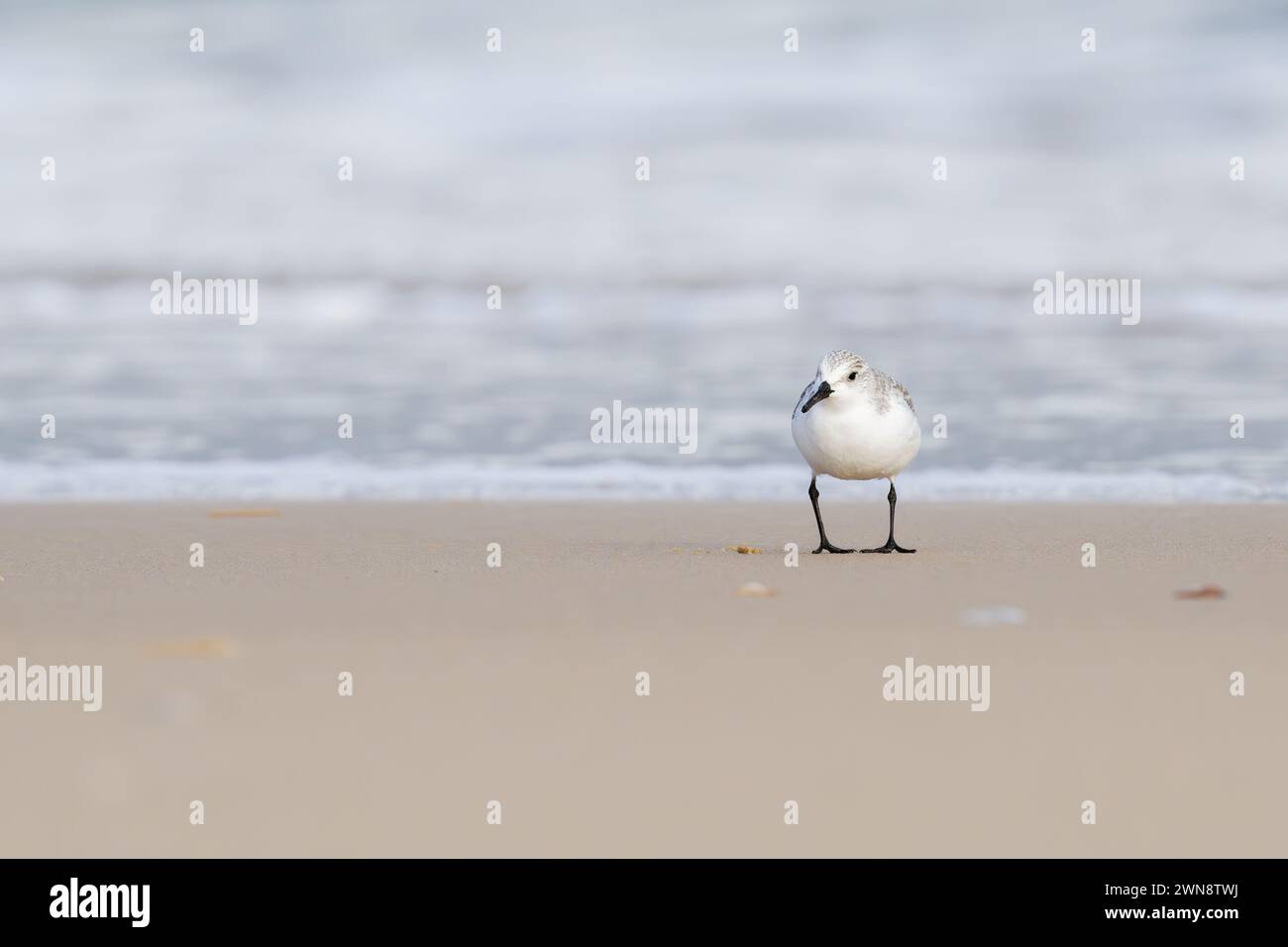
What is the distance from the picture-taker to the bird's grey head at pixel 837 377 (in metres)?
7.20

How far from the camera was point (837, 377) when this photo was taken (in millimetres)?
7227

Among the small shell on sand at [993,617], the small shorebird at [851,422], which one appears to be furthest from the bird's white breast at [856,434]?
the small shell on sand at [993,617]

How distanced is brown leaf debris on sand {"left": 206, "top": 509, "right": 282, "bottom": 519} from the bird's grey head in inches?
114

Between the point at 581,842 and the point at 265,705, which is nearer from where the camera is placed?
the point at 581,842

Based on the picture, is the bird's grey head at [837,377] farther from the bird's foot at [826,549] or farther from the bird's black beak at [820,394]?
the bird's foot at [826,549]

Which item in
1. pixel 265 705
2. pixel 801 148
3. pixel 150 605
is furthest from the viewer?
pixel 801 148

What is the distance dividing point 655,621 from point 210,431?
6194 millimetres

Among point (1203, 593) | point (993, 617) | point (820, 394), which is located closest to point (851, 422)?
point (820, 394)

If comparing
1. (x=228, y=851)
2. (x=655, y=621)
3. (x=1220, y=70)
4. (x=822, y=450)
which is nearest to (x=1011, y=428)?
(x=822, y=450)

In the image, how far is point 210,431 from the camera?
1066cm

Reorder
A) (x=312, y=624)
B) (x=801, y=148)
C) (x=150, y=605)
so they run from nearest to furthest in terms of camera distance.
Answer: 1. (x=312, y=624)
2. (x=150, y=605)
3. (x=801, y=148)

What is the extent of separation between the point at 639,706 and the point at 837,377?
3.49 meters

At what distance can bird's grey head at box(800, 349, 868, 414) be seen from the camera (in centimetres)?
720
